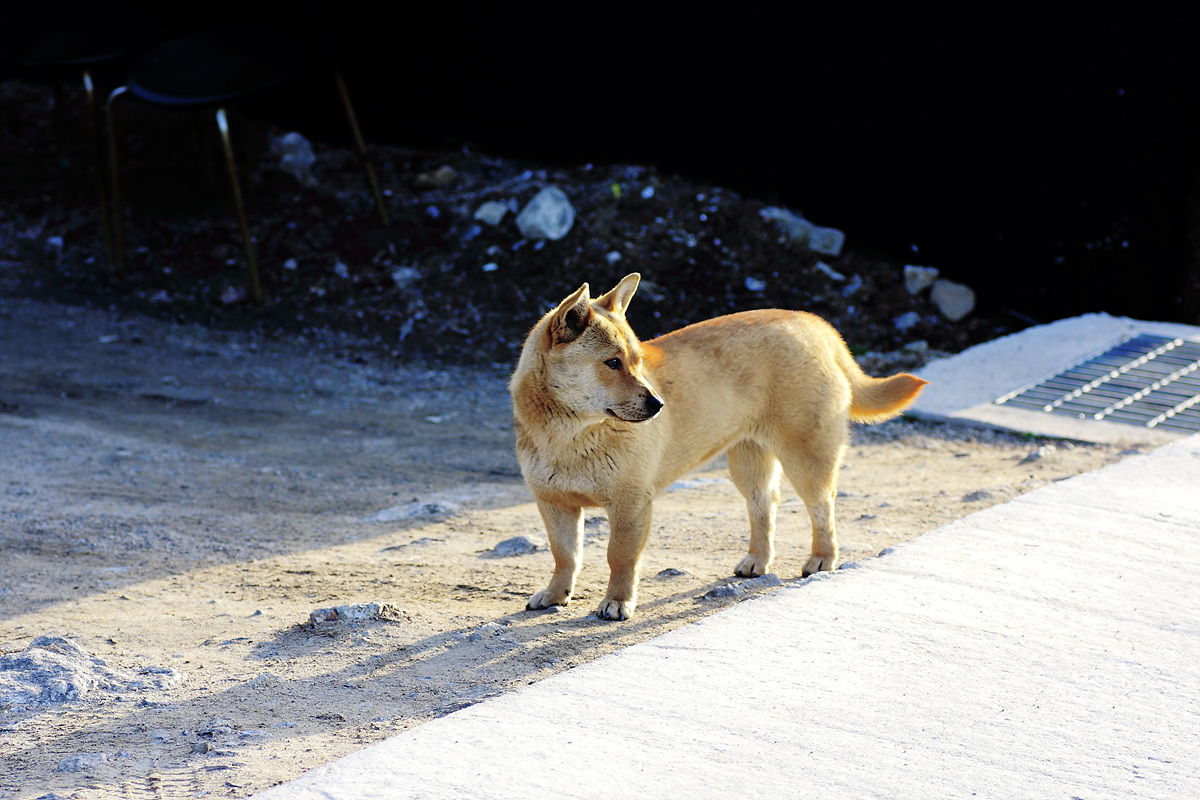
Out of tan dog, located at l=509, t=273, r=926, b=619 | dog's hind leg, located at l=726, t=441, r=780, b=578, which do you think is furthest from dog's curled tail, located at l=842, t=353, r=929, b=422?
dog's hind leg, located at l=726, t=441, r=780, b=578

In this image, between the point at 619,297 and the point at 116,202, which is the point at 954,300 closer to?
the point at 619,297

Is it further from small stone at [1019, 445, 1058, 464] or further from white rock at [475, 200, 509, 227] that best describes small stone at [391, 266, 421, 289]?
small stone at [1019, 445, 1058, 464]

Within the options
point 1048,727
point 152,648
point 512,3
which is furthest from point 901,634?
point 512,3

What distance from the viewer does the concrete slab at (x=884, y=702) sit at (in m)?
2.33

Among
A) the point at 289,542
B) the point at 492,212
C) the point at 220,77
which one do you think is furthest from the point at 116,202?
the point at 289,542

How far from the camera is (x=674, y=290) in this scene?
7824 mm

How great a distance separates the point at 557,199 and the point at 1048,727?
6.53 m

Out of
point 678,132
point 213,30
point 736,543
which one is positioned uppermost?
point 213,30

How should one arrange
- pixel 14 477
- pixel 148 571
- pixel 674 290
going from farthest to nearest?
1. pixel 674 290
2. pixel 14 477
3. pixel 148 571

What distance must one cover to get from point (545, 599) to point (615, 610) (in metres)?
0.28

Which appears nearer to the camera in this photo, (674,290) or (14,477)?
(14,477)

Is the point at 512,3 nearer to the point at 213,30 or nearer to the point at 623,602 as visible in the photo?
the point at 213,30

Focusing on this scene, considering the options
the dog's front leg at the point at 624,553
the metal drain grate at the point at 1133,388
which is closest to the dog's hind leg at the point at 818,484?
the dog's front leg at the point at 624,553

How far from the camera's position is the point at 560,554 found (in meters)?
3.74
